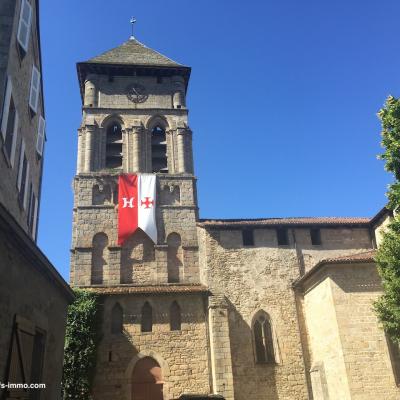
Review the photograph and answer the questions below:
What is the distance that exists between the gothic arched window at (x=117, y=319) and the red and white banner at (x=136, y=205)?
3365 mm

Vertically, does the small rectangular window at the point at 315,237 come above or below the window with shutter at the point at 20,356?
above

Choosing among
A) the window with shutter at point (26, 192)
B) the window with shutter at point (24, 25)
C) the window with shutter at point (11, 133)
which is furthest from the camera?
the window with shutter at point (26, 192)

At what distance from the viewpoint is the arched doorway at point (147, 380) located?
60.8ft

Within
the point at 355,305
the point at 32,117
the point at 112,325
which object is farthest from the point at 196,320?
the point at 32,117

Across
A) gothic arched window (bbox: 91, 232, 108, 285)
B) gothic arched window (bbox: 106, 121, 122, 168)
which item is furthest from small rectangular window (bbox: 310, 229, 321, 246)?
gothic arched window (bbox: 106, 121, 122, 168)

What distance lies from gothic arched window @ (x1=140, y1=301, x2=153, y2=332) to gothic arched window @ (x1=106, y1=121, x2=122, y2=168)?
28.6ft

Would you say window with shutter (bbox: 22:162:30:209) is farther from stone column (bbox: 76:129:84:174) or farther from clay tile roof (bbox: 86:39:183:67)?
clay tile roof (bbox: 86:39:183:67)

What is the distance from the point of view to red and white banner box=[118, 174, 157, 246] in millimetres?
22234

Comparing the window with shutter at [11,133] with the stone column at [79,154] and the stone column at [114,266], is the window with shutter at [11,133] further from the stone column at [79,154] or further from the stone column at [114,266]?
the stone column at [79,154]

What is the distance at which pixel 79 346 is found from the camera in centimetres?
1853

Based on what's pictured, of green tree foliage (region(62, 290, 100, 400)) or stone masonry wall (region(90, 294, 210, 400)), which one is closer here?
green tree foliage (region(62, 290, 100, 400))

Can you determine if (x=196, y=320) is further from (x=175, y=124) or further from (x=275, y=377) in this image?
(x=175, y=124)

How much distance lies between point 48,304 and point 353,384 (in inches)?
432

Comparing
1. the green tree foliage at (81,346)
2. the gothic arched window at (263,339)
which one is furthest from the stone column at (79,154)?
the gothic arched window at (263,339)
